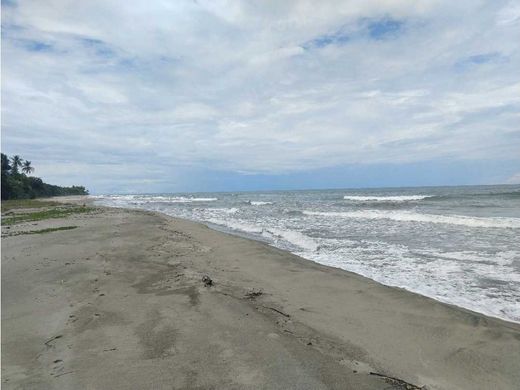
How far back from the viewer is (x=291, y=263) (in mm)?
9094

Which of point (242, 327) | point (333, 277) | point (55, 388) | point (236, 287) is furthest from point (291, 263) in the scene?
point (55, 388)

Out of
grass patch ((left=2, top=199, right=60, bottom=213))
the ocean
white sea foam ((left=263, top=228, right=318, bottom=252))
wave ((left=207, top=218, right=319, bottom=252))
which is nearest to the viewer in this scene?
the ocean

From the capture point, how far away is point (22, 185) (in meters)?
63.3

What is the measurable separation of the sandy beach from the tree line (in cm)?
5691

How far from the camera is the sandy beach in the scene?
3.35 meters

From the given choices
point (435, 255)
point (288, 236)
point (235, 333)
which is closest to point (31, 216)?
point (288, 236)

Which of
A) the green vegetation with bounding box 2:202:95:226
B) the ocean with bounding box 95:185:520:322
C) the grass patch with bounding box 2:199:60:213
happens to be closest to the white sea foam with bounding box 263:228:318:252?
the ocean with bounding box 95:185:520:322

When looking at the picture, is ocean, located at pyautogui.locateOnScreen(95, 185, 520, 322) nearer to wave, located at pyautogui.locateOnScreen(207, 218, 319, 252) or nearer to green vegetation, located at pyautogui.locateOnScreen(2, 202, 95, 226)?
wave, located at pyautogui.locateOnScreen(207, 218, 319, 252)

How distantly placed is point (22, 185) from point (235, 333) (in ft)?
237

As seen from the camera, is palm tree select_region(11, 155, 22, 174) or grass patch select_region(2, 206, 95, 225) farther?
palm tree select_region(11, 155, 22, 174)

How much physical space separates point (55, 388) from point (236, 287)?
382 cm

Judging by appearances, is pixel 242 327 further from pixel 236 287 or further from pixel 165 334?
pixel 236 287

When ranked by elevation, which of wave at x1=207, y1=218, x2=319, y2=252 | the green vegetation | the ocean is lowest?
wave at x1=207, y1=218, x2=319, y2=252

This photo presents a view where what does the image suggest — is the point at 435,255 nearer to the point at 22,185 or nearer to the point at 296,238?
the point at 296,238
